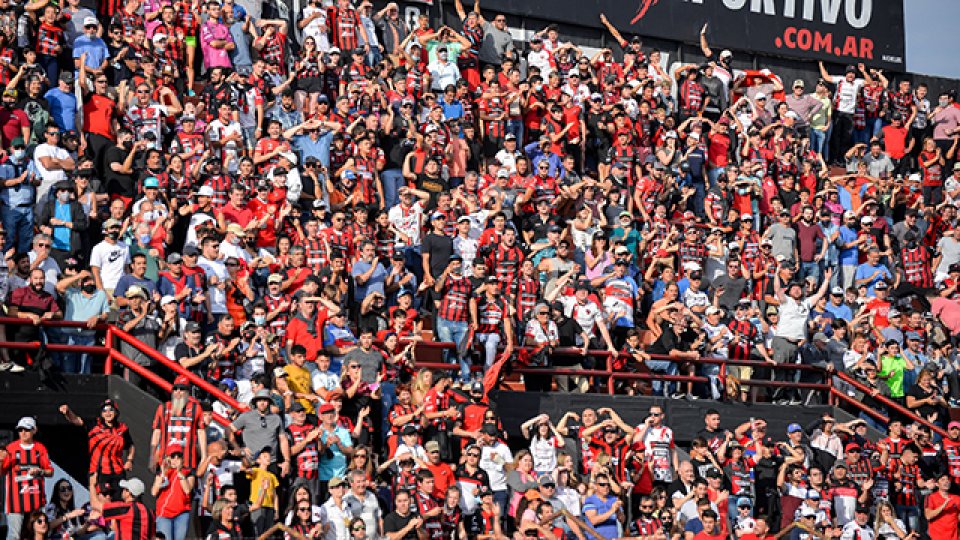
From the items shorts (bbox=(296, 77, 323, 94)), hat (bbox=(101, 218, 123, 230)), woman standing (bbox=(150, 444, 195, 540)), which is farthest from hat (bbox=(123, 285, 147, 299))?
shorts (bbox=(296, 77, 323, 94))

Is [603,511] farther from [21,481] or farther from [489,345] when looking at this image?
[21,481]

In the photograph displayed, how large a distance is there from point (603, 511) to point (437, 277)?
417 centimetres

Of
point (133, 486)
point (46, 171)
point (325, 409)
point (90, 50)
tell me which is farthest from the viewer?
point (90, 50)

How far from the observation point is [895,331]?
23.1 metres

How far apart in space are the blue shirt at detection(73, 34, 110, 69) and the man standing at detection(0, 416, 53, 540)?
7.02 meters

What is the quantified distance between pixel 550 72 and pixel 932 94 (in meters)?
11.3

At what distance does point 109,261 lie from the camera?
1697 centimetres

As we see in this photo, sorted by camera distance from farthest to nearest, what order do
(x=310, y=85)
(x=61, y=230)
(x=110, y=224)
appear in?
(x=310, y=85) < (x=61, y=230) < (x=110, y=224)

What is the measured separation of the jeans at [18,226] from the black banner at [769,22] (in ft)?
39.2

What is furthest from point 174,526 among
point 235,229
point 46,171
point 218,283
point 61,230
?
point 46,171

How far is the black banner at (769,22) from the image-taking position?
28.2 meters

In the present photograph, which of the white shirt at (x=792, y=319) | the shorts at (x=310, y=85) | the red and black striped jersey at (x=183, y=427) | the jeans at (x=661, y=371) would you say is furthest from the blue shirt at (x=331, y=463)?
the white shirt at (x=792, y=319)

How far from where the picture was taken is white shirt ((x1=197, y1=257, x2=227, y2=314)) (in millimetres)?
17219

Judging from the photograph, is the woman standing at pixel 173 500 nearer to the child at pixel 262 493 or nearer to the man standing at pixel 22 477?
the child at pixel 262 493
